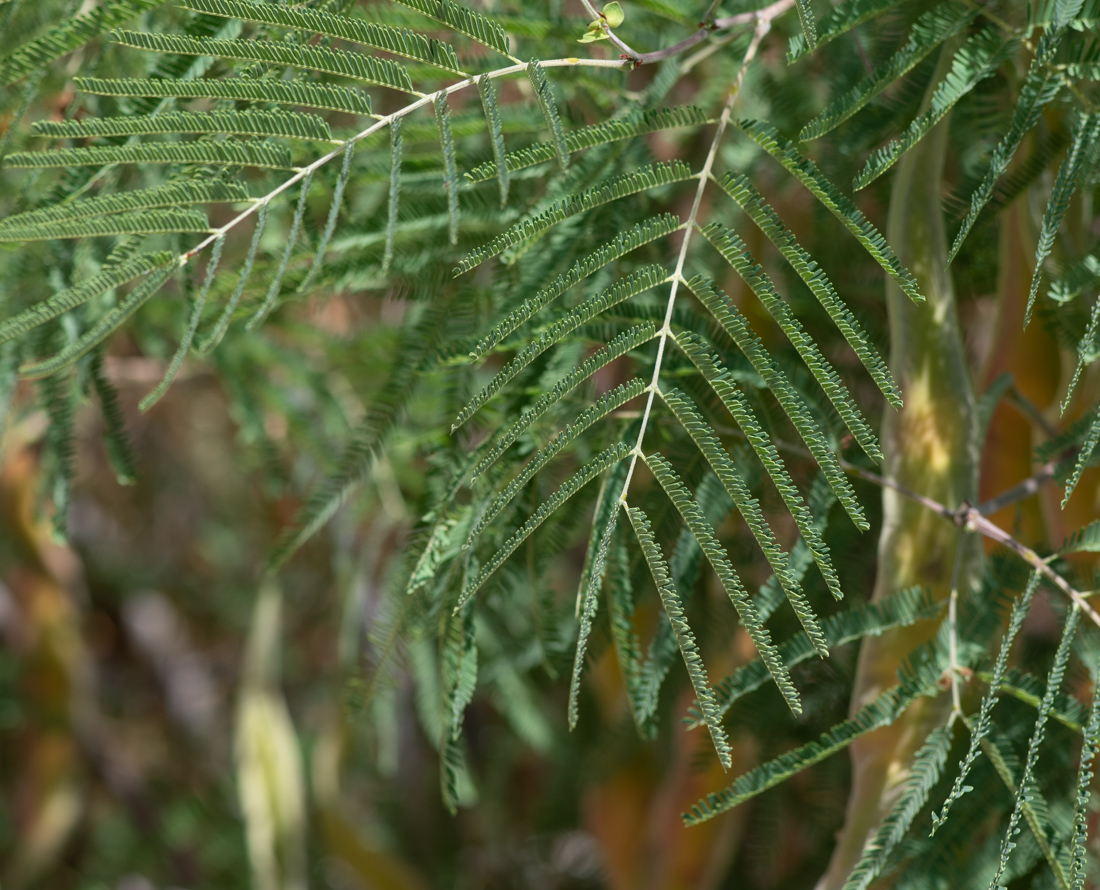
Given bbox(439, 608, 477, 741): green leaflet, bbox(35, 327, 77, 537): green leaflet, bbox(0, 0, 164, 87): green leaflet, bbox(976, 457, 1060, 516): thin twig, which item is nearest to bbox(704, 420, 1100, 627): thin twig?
bbox(976, 457, 1060, 516): thin twig

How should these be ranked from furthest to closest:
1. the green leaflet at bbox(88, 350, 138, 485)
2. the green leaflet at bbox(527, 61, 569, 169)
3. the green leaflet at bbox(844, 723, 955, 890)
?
the green leaflet at bbox(88, 350, 138, 485), the green leaflet at bbox(844, 723, 955, 890), the green leaflet at bbox(527, 61, 569, 169)

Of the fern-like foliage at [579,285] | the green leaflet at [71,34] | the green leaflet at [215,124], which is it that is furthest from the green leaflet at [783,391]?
the green leaflet at [71,34]

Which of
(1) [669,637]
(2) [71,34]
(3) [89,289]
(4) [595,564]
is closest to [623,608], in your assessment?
(1) [669,637]

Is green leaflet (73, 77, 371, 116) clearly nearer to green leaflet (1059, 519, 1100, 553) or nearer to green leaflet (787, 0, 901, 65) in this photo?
green leaflet (787, 0, 901, 65)

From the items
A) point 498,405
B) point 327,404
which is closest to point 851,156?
point 498,405

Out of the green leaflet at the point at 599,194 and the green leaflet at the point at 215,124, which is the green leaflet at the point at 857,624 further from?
the green leaflet at the point at 215,124

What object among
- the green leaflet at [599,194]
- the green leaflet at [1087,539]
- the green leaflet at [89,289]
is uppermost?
the green leaflet at [89,289]
